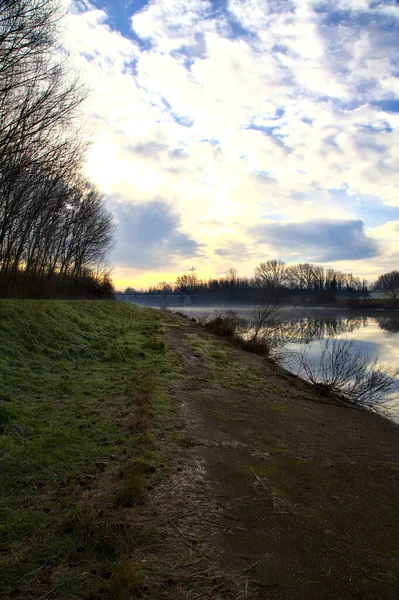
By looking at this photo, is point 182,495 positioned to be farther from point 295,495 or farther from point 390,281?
point 390,281

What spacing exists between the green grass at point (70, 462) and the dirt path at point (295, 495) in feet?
2.17

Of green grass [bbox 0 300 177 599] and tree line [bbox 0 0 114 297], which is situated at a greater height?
tree line [bbox 0 0 114 297]

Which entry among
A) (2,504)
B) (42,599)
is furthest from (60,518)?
(42,599)

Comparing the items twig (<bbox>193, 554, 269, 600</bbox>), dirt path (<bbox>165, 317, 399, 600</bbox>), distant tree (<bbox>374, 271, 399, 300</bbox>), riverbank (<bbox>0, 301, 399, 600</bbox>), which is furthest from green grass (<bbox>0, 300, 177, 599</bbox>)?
distant tree (<bbox>374, 271, 399, 300</bbox>)

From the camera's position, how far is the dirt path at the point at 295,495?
2.65 metres

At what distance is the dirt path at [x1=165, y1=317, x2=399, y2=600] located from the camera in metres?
2.65

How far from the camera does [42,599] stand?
2.23 metres

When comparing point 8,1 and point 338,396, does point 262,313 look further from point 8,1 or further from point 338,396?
point 8,1

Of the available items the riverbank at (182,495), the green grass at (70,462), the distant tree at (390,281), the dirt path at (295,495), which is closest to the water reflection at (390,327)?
the dirt path at (295,495)

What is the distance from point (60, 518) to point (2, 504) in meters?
0.55

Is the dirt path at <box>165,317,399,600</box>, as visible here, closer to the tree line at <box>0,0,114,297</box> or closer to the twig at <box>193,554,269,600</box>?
the twig at <box>193,554,269,600</box>

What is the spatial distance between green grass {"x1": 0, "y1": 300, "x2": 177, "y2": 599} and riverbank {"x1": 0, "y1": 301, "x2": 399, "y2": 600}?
15 millimetres

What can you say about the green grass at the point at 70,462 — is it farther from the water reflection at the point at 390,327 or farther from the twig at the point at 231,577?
the water reflection at the point at 390,327

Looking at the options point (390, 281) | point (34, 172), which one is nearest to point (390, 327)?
point (34, 172)
